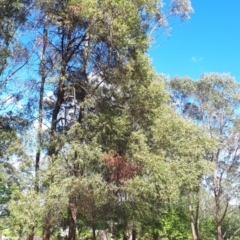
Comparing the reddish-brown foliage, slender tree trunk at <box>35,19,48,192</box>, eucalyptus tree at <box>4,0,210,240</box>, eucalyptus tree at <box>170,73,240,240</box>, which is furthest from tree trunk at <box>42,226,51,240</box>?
eucalyptus tree at <box>170,73,240,240</box>

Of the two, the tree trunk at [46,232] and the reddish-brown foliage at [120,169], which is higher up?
the reddish-brown foliage at [120,169]

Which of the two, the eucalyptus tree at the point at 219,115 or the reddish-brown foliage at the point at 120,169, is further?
the eucalyptus tree at the point at 219,115

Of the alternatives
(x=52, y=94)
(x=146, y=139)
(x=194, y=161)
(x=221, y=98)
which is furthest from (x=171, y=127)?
(x=221, y=98)

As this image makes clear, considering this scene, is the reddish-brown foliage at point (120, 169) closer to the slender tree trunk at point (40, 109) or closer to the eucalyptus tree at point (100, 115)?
the eucalyptus tree at point (100, 115)

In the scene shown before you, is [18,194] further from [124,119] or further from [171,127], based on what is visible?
[171,127]

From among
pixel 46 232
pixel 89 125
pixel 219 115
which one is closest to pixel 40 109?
pixel 89 125

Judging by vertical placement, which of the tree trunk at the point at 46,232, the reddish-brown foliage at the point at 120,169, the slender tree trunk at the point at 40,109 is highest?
the slender tree trunk at the point at 40,109

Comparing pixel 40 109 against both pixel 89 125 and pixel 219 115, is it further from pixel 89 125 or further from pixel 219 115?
pixel 219 115

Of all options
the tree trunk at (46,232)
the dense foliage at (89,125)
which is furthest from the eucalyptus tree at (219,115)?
the tree trunk at (46,232)

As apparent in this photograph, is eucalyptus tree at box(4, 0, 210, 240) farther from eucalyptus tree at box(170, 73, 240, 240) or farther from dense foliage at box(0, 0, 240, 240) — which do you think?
eucalyptus tree at box(170, 73, 240, 240)

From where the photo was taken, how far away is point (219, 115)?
21188 millimetres

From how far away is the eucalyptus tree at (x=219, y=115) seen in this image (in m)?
20.8

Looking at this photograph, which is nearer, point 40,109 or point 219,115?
point 40,109

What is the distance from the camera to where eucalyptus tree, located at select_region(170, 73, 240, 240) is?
68.3ft
